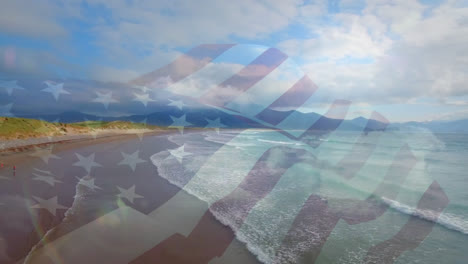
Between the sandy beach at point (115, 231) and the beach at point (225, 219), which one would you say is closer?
the sandy beach at point (115, 231)

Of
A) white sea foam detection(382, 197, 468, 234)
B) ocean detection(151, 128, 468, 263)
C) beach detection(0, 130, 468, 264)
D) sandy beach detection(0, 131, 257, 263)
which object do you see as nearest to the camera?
sandy beach detection(0, 131, 257, 263)

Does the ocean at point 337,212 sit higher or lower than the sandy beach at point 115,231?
lower

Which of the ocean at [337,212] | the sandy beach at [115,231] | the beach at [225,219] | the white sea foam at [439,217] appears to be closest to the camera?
the sandy beach at [115,231]

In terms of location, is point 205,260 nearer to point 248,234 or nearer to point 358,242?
point 248,234

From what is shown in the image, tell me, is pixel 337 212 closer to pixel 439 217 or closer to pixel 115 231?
pixel 439 217

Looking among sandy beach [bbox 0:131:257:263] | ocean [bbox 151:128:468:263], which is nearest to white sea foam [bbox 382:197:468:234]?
ocean [bbox 151:128:468:263]

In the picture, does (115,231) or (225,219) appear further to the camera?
(225,219)

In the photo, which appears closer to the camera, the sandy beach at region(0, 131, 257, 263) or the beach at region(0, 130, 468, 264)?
the sandy beach at region(0, 131, 257, 263)

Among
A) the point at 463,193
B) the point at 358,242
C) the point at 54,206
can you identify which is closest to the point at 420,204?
the point at 463,193
